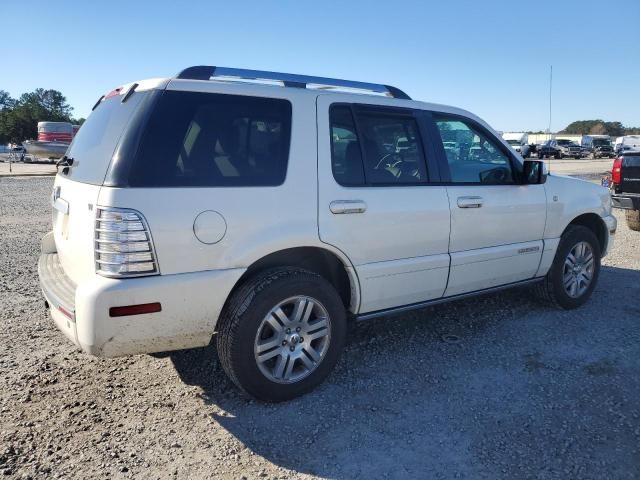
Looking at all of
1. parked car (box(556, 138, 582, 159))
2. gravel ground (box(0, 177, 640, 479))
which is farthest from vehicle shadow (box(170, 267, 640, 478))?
parked car (box(556, 138, 582, 159))

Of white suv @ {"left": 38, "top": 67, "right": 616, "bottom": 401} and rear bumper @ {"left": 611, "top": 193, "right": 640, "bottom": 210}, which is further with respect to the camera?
rear bumper @ {"left": 611, "top": 193, "right": 640, "bottom": 210}

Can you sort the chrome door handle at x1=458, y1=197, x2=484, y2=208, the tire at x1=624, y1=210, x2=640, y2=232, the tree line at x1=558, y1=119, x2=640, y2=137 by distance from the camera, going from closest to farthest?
the chrome door handle at x1=458, y1=197, x2=484, y2=208 → the tire at x1=624, y1=210, x2=640, y2=232 → the tree line at x1=558, y1=119, x2=640, y2=137

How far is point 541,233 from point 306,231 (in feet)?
8.21

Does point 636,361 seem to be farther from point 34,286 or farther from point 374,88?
point 34,286

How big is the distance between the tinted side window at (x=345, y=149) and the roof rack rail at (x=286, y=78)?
0.28m

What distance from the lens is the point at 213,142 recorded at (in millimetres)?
2994

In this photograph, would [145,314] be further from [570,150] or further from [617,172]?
[570,150]

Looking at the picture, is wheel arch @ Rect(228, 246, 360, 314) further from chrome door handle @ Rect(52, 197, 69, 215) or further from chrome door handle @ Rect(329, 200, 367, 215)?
chrome door handle @ Rect(52, 197, 69, 215)

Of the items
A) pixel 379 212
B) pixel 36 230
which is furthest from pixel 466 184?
pixel 36 230

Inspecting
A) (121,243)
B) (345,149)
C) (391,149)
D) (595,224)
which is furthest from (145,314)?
(595,224)

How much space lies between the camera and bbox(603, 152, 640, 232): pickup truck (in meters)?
8.34

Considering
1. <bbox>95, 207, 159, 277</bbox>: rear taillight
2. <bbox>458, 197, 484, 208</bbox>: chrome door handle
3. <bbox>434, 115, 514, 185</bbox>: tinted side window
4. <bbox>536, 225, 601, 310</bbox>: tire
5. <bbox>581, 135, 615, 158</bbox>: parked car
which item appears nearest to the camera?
<bbox>95, 207, 159, 277</bbox>: rear taillight

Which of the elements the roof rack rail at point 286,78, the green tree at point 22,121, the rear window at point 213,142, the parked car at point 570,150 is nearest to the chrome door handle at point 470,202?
the roof rack rail at point 286,78

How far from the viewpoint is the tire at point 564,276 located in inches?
192
